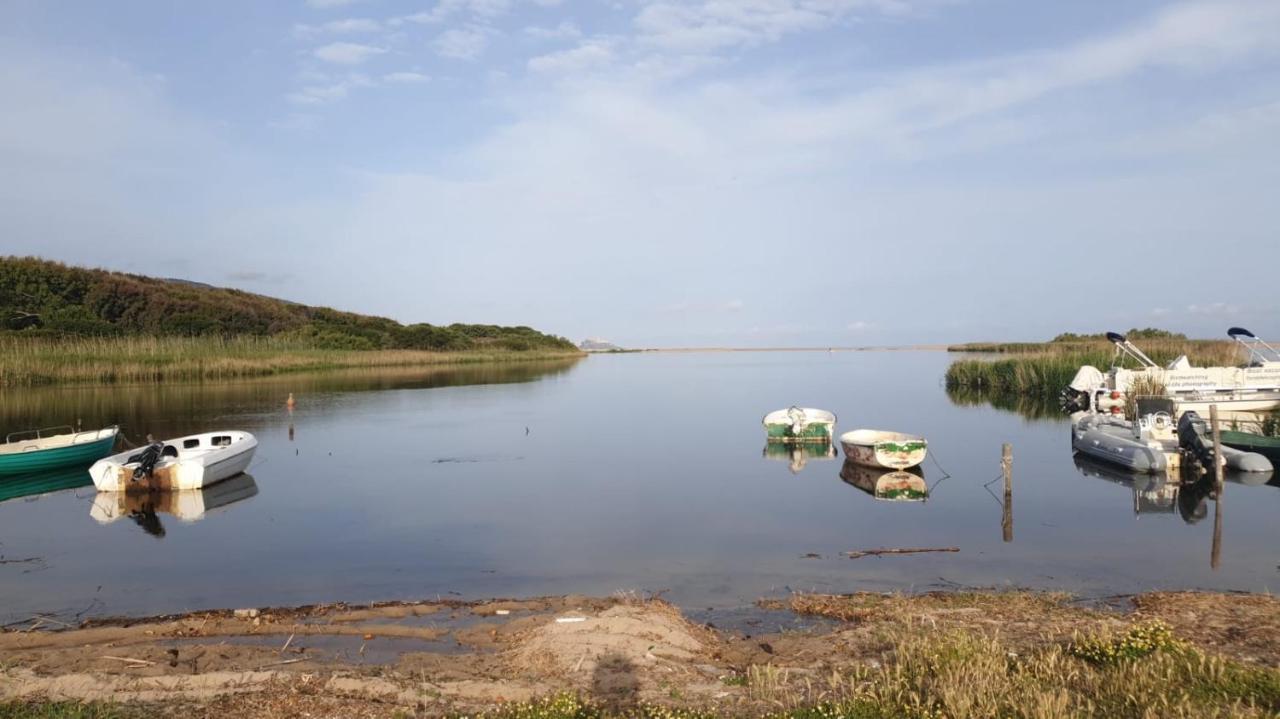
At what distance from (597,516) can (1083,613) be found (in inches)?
376

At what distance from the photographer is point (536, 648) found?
26.5 ft

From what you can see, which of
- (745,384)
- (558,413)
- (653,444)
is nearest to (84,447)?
(653,444)

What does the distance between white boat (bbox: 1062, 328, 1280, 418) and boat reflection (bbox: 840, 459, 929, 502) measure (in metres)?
14.4

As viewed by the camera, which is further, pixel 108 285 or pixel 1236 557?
pixel 108 285

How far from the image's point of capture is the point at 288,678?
7.05 m

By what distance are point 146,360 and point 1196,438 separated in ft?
165

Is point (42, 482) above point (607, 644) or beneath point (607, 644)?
beneath

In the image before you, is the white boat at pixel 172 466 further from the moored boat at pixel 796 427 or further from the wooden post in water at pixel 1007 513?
the wooden post in water at pixel 1007 513

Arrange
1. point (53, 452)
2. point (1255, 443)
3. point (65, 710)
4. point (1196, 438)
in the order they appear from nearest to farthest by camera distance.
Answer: point (65, 710) < point (53, 452) < point (1196, 438) < point (1255, 443)

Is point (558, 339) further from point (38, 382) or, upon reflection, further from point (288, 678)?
point (288, 678)

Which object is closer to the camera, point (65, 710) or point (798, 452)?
point (65, 710)

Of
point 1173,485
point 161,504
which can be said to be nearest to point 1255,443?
point 1173,485

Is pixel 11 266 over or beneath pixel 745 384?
over

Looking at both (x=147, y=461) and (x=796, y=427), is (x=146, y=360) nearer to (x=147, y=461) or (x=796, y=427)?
(x=147, y=461)
